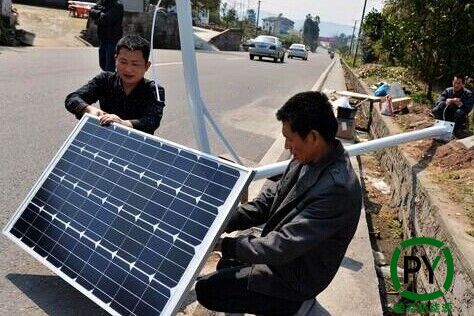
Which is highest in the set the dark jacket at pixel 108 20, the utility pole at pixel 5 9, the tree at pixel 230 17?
the dark jacket at pixel 108 20

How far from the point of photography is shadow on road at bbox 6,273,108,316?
313 cm

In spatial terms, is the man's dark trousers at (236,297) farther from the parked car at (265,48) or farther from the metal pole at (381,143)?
the parked car at (265,48)

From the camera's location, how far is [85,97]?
3.79 meters

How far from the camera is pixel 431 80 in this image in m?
11.6

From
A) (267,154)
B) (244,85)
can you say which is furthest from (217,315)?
(244,85)

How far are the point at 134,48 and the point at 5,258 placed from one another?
5.80 ft

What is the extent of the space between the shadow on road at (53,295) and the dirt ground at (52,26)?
17.5 meters

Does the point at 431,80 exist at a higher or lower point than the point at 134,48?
lower

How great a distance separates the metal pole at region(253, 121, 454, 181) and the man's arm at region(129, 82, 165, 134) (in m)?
0.86

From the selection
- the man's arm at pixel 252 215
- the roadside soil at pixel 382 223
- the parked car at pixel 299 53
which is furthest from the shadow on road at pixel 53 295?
the parked car at pixel 299 53

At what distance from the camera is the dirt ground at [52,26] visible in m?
21.0

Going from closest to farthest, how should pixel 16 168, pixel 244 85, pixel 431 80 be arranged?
pixel 16 168 → pixel 431 80 → pixel 244 85

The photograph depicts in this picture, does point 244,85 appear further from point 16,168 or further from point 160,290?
point 160,290

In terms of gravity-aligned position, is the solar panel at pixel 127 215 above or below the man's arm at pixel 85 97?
below
